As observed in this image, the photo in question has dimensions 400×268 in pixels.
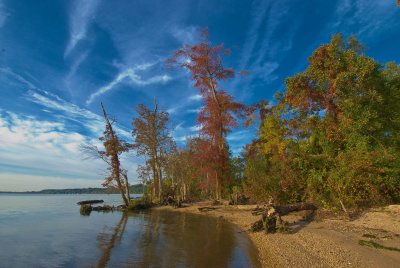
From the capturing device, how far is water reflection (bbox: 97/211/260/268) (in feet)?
32.0

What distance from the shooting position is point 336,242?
37.9ft

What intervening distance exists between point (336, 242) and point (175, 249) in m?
6.37

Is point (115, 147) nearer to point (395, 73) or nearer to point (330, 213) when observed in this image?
point (330, 213)

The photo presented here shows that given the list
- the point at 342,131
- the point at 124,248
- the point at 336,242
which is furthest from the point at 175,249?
the point at 342,131

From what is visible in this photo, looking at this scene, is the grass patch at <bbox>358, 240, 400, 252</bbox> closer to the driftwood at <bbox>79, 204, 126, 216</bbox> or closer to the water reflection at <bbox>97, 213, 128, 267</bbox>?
the water reflection at <bbox>97, 213, 128, 267</bbox>

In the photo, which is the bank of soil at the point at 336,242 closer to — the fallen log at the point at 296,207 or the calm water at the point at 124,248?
the calm water at the point at 124,248

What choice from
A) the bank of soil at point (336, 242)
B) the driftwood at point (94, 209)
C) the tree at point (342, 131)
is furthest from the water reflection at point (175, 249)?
the driftwood at point (94, 209)

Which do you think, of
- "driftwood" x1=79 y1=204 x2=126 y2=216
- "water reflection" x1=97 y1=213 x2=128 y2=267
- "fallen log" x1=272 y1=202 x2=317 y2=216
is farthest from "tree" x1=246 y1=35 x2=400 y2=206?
"driftwood" x1=79 y1=204 x2=126 y2=216

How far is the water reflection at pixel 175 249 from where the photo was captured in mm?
9758

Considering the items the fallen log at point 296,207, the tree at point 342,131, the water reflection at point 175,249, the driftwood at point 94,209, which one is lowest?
the water reflection at point 175,249

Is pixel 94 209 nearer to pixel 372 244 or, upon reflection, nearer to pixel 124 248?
pixel 124 248

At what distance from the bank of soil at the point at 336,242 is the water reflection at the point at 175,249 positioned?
94cm

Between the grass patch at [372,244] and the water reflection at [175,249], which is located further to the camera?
the grass patch at [372,244]

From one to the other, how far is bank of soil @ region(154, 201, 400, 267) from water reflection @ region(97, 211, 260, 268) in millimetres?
945
